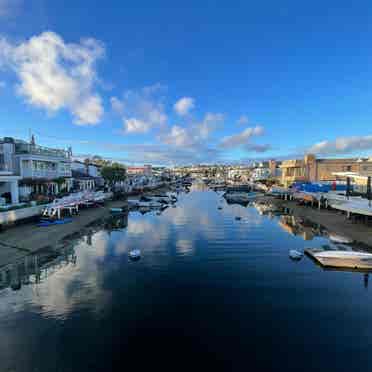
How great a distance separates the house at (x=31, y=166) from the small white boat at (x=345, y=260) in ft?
118

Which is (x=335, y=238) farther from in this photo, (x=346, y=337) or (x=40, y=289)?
(x=40, y=289)

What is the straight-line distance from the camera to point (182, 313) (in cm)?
1151

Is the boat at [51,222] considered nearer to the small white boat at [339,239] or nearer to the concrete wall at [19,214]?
the concrete wall at [19,214]

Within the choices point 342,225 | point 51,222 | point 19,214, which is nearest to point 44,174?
point 51,222

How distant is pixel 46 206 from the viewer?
32906mm

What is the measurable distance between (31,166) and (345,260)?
4294 cm

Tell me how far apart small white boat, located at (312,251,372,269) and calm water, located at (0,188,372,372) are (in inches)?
45.9

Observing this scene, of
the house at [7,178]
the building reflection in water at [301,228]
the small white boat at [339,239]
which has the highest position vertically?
the house at [7,178]

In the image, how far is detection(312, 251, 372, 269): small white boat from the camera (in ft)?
55.8

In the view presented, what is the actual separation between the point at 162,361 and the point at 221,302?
494 cm

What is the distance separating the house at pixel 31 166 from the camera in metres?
35.0

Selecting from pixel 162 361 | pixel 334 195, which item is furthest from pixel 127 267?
pixel 334 195

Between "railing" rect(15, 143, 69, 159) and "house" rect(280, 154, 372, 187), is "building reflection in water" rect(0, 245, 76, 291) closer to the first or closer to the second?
"railing" rect(15, 143, 69, 159)

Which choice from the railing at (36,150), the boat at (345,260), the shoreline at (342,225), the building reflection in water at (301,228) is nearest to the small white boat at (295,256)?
the boat at (345,260)
